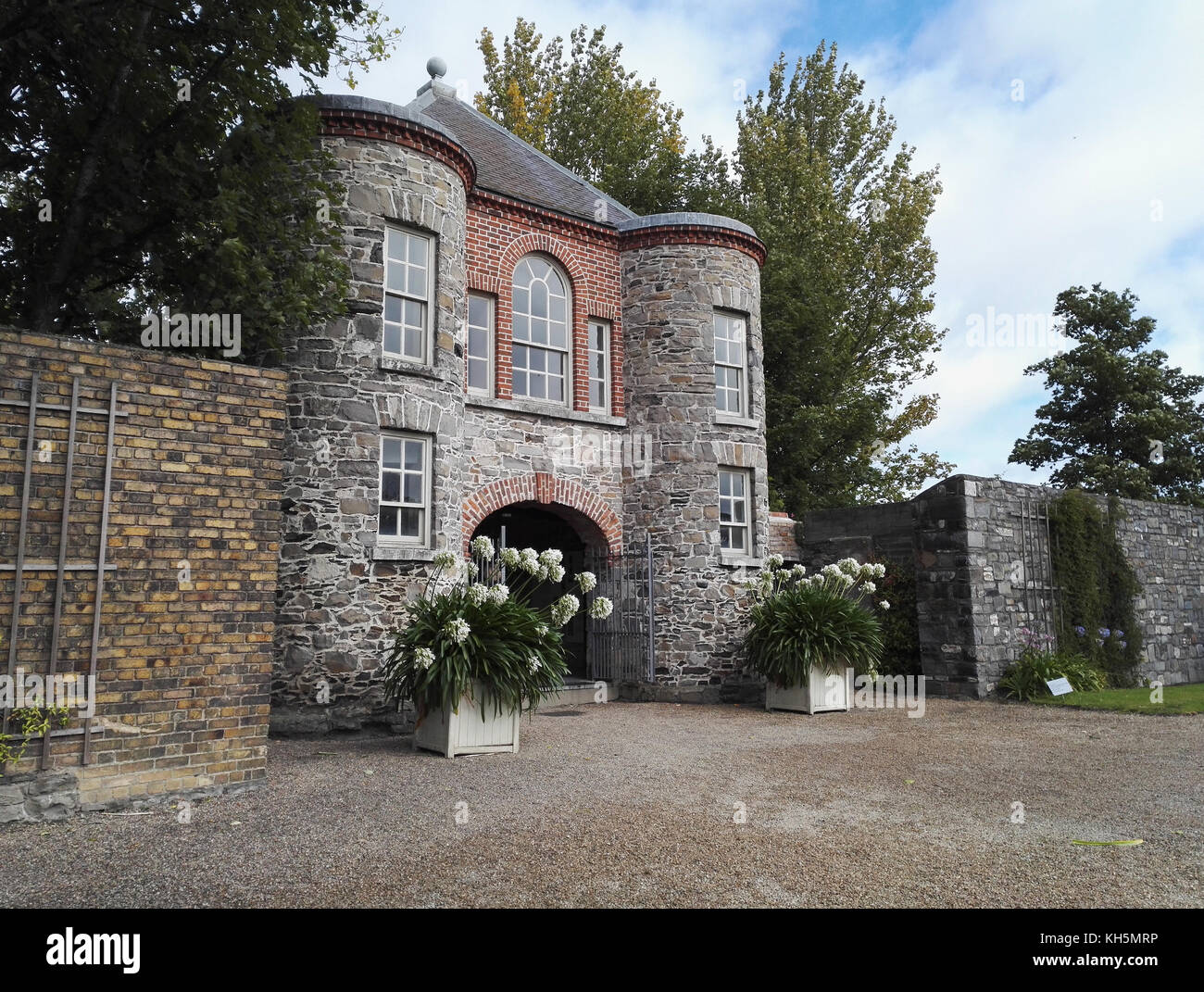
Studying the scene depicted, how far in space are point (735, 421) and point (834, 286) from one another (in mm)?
9309

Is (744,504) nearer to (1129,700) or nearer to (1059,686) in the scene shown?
(1059,686)

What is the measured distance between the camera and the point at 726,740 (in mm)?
9695

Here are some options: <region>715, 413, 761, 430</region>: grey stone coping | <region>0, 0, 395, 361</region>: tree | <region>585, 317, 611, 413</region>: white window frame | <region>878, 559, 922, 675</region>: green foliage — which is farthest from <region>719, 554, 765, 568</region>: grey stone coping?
<region>0, 0, 395, 361</region>: tree

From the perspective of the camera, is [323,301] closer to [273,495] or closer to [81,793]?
[273,495]

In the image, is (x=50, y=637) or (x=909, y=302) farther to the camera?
(x=909, y=302)

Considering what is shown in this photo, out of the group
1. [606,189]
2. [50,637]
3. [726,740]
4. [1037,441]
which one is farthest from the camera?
[1037,441]

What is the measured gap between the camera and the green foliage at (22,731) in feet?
18.1

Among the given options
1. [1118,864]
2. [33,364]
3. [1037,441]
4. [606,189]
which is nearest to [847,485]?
[1037,441]

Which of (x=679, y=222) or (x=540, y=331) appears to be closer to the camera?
(x=540, y=331)

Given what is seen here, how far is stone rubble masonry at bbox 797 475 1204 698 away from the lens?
534 inches

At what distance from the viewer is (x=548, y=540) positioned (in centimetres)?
1608

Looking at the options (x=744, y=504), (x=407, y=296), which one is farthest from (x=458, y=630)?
(x=744, y=504)

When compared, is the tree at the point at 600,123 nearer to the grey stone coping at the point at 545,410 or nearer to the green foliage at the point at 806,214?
the green foliage at the point at 806,214

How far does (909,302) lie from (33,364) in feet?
72.8
